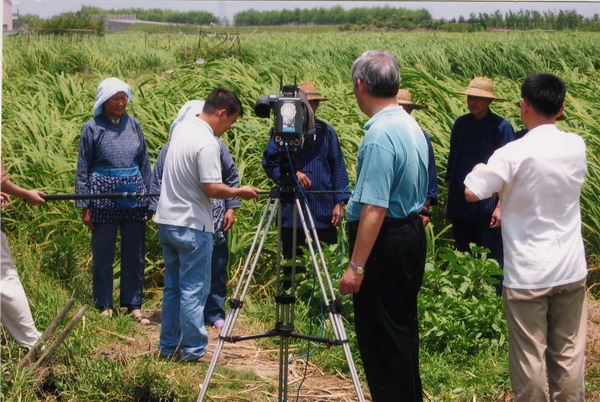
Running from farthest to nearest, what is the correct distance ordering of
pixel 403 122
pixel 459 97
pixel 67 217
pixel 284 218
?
pixel 459 97 → pixel 67 217 → pixel 284 218 → pixel 403 122

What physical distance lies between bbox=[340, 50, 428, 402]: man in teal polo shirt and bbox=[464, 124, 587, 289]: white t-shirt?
291 mm

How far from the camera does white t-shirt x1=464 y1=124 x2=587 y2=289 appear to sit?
10.9 ft

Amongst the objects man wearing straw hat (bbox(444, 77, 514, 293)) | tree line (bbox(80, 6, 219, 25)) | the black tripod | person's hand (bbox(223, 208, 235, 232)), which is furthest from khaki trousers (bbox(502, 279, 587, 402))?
tree line (bbox(80, 6, 219, 25))

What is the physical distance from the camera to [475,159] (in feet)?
18.1

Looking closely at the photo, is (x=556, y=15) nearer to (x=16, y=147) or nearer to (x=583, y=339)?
(x=16, y=147)

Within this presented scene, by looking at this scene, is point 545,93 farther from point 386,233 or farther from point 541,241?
point 386,233

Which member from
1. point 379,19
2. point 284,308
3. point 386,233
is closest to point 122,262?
point 284,308

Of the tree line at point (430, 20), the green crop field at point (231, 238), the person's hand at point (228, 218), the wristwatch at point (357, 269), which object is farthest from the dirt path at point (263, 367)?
the tree line at point (430, 20)

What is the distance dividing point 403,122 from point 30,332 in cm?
215

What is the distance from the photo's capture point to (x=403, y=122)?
3475mm

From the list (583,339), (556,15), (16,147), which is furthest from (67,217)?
(556,15)

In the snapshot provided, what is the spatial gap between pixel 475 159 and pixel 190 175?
6.61 ft

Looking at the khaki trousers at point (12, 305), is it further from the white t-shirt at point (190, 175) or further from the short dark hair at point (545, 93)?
the short dark hair at point (545, 93)

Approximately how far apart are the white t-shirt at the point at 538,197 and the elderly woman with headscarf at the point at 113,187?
8.68 ft
